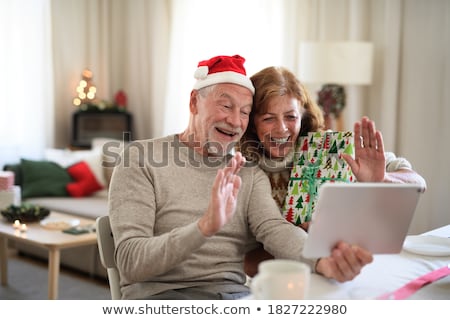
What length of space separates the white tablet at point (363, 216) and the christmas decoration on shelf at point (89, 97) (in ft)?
13.5

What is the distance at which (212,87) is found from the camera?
1.47 metres

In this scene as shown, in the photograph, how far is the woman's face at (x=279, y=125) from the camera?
1.54m

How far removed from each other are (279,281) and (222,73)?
2.57 feet

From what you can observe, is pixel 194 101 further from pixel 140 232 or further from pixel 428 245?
pixel 428 245

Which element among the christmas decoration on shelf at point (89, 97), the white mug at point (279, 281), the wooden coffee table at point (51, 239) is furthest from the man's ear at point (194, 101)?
the christmas decoration on shelf at point (89, 97)

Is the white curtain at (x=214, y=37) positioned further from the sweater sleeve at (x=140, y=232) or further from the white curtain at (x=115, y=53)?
the sweater sleeve at (x=140, y=232)

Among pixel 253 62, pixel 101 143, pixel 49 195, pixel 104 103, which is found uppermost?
pixel 253 62

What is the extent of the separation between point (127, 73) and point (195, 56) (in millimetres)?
1012

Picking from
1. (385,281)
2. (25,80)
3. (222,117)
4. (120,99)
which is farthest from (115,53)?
(385,281)

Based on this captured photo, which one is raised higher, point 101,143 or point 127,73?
point 127,73

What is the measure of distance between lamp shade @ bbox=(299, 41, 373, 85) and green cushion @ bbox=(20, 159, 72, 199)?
6.13ft

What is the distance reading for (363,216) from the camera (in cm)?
101

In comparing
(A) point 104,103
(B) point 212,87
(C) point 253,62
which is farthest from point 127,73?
(B) point 212,87
